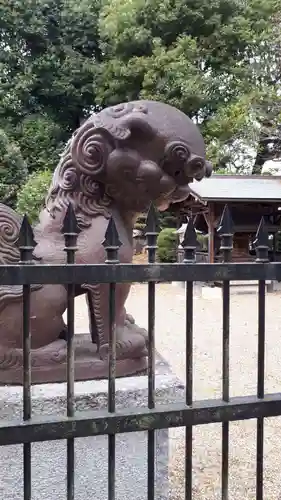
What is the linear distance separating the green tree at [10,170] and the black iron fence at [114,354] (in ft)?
42.8

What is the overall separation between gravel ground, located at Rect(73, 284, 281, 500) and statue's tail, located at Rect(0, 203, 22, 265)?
1688 mm

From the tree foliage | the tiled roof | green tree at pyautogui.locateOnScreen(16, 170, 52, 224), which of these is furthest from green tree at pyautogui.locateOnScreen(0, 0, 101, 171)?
the tiled roof

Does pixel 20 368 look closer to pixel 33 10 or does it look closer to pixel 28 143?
pixel 28 143

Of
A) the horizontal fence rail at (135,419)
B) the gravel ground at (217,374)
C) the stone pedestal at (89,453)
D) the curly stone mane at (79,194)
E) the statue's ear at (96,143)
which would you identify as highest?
the statue's ear at (96,143)

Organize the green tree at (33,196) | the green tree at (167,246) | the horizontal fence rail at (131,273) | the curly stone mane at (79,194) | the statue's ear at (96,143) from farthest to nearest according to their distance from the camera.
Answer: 1. the green tree at (167,246)
2. the green tree at (33,196)
3. the curly stone mane at (79,194)
4. the statue's ear at (96,143)
5. the horizontal fence rail at (131,273)

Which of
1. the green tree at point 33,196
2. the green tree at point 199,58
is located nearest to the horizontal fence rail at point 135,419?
the green tree at point 33,196

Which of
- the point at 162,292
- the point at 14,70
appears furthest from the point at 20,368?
the point at 14,70

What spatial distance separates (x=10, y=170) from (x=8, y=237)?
12681 mm

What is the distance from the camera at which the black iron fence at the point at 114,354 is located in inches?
53.6

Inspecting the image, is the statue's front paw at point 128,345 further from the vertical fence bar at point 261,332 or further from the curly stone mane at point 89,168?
the vertical fence bar at point 261,332

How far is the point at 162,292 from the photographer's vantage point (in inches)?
489

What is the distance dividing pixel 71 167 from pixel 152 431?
137 cm

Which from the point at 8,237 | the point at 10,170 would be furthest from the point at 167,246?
the point at 8,237

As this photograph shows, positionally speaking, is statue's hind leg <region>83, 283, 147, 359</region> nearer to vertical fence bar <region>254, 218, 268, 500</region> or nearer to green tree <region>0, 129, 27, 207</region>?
vertical fence bar <region>254, 218, 268, 500</region>
